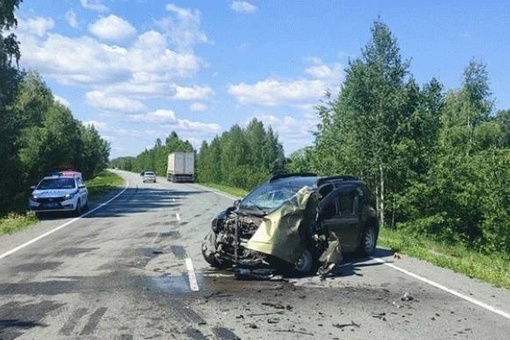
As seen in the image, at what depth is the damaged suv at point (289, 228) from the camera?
9.94m

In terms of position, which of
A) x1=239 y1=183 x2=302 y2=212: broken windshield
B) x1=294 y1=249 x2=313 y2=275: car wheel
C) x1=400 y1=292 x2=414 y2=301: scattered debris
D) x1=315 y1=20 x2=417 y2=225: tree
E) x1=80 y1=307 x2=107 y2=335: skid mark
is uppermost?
x1=315 y1=20 x2=417 y2=225: tree

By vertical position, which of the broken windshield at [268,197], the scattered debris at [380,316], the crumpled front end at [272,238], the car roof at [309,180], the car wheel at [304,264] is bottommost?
the scattered debris at [380,316]

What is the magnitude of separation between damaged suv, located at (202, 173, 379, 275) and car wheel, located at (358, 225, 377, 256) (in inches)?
14.0

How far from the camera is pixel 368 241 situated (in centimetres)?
1291

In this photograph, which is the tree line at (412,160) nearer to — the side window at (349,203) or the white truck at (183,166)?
the side window at (349,203)

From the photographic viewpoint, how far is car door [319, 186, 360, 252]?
1137 centimetres

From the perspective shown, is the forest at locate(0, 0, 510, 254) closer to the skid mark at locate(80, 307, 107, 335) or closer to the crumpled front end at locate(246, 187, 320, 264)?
the crumpled front end at locate(246, 187, 320, 264)

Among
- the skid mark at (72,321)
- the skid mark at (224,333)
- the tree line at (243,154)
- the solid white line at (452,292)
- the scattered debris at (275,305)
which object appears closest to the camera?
the skid mark at (224,333)

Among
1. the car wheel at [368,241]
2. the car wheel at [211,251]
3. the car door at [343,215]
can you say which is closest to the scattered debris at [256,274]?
the car wheel at [211,251]

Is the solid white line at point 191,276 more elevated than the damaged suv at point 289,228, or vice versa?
the damaged suv at point 289,228

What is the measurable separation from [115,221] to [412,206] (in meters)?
14.8

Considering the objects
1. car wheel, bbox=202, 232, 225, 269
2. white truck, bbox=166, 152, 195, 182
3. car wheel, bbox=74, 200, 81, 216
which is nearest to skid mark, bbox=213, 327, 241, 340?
car wheel, bbox=202, 232, 225, 269

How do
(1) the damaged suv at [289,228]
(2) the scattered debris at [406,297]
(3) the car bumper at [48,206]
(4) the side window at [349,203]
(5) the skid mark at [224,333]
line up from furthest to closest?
1. (3) the car bumper at [48,206]
2. (4) the side window at [349,203]
3. (1) the damaged suv at [289,228]
4. (2) the scattered debris at [406,297]
5. (5) the skid mark at [224,333]

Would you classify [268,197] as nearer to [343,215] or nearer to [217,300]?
[343,215]
